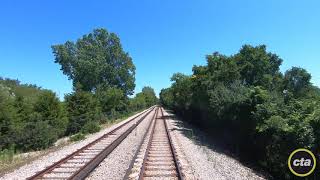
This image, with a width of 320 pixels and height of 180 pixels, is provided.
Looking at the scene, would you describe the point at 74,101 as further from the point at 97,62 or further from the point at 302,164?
the point at 97,62

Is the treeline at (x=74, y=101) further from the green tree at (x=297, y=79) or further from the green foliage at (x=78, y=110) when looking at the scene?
the green tree at (x=297, y=79)

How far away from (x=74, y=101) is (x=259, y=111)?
24293 mm

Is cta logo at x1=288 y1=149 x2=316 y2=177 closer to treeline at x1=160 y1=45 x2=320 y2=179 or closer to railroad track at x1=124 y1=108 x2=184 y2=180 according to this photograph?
treeline at x1=160 y1=45 x2=320 y2=179

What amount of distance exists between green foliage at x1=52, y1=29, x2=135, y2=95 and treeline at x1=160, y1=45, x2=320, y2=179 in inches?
1550

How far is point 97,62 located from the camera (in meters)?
79.1

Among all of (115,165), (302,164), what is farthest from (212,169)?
(115,165)

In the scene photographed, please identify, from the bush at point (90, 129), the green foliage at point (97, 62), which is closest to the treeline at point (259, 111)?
the bush at point (90, 129)

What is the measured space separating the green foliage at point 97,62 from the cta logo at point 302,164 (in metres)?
66.6

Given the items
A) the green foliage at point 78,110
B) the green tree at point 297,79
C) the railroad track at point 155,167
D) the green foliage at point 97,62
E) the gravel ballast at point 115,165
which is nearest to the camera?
the railroad track at point 155,167

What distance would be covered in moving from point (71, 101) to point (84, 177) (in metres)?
27.5

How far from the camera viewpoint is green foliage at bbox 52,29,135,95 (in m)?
78.1

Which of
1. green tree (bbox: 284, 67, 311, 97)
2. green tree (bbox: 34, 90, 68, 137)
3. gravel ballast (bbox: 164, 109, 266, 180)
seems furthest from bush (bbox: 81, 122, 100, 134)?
green tree (bbox: 284, 67, 311, 97)

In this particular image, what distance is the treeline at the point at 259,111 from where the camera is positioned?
15164mm

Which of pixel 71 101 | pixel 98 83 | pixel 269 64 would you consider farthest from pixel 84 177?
pixel 98 83
